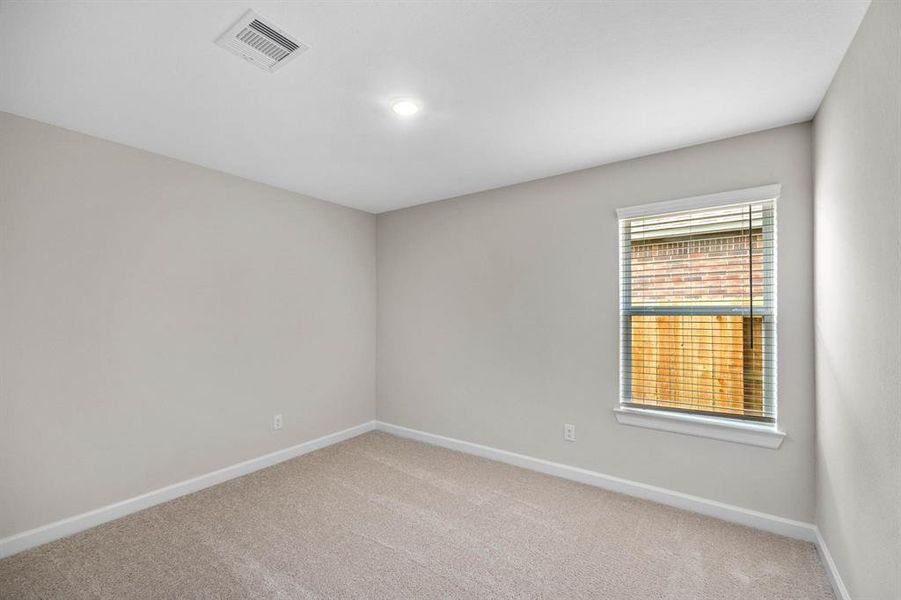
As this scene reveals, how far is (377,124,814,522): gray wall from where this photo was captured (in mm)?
2445

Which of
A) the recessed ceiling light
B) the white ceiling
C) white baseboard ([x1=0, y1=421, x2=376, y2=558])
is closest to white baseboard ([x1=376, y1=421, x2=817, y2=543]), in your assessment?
white baseboard ([x1=0, y1=421, x2=376, y2=558])

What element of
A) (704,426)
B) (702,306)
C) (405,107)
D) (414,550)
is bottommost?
(414,550)

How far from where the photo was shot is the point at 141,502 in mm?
2734

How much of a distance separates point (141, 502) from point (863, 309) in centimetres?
411

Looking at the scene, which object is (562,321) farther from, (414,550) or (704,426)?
(414,550)

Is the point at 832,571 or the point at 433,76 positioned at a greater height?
the point at 433,76

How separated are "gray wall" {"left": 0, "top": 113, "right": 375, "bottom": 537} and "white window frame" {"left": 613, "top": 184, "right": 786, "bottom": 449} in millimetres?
2780

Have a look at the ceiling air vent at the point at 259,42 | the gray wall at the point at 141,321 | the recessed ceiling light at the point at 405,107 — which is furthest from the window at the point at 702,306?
the gray wall at the point at 141,321

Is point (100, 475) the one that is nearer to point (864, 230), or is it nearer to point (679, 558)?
point (679, 558)

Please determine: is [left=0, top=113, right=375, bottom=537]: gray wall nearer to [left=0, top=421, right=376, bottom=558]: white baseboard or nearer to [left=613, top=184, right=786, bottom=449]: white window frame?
[left=0, top=421, right=376, bottom=558]: white baseboard

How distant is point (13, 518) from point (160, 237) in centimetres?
180

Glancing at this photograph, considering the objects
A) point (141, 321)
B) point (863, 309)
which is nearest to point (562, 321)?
point (863, 309)

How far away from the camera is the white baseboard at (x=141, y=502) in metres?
2.27

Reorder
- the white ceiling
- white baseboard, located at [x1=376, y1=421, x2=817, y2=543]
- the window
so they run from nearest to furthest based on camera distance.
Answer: the white ceiling
white baseboard, located at [x1=376, y1=421, x2=817, y2=543]
the window
